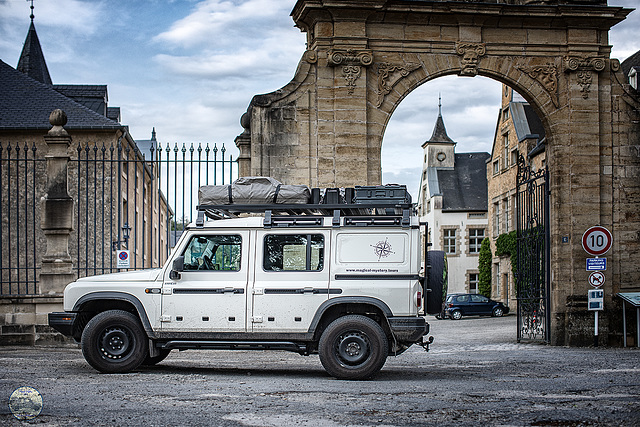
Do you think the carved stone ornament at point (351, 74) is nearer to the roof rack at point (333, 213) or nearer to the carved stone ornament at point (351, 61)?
the carved stone ornament at point (351, 61)

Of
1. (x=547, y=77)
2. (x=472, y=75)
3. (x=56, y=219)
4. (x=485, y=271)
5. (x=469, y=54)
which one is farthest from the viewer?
(x=485, y=271)

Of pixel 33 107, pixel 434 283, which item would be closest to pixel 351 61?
pixel 434 283

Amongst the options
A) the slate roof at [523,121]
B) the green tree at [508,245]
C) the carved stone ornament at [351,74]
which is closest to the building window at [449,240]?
the green tree at [508,245]

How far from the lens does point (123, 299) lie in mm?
10633

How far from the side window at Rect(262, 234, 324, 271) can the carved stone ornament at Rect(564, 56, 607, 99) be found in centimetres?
865

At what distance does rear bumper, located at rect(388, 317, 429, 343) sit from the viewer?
10177mm

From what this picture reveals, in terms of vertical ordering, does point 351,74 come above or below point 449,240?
above

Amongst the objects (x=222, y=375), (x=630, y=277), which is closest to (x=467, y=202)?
(x=630, y=277)

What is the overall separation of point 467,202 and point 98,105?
116 ft

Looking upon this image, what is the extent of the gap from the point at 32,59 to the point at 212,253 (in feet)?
90.4

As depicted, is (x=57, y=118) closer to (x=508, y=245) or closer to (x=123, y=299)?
(x=123, y=299)

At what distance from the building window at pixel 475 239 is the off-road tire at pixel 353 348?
1961 inches

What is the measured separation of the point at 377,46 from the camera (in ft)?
53.7

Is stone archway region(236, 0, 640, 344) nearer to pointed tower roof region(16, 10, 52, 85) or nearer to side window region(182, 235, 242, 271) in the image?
side window region(182, 235, 242, 271)
